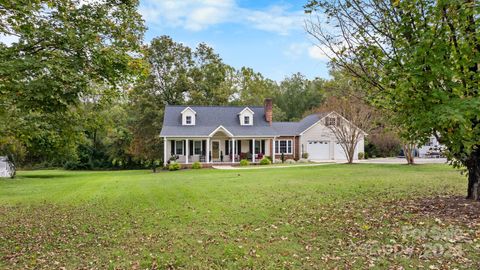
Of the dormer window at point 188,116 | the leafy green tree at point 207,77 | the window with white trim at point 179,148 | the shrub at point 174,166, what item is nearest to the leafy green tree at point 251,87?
the leafy green tree at point 207,77

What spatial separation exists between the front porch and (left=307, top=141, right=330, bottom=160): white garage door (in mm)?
4646

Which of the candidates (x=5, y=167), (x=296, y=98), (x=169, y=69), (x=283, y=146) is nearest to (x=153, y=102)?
(x=169, y=69)

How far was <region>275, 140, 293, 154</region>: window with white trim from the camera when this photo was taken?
3734cm

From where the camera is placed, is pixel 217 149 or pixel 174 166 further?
pixel 217 149

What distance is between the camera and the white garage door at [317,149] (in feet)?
124

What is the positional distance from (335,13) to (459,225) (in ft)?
Result: 18.7

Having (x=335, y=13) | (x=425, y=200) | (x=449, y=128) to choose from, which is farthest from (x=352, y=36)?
(x=425, y=200)

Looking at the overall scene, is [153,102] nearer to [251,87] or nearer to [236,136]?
[236,136]

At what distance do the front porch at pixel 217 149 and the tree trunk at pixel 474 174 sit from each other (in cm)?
2410

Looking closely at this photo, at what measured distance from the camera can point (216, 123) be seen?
35094 millimetres

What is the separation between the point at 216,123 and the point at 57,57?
27.7 m

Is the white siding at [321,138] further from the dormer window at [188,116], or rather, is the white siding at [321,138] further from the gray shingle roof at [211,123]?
the dormer window at [188,116]

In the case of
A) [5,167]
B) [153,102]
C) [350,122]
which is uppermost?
[153,102]

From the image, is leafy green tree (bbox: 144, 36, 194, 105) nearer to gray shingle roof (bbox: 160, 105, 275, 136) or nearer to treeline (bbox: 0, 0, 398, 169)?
gray shingle roof (bbox: 160, 105, 275, 136)
